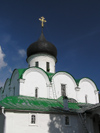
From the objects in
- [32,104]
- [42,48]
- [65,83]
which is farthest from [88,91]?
[32,104]

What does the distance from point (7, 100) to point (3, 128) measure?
6.10 ft

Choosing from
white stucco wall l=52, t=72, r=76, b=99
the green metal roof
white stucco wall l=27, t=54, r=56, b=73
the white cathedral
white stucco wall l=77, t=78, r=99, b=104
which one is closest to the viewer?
the white cathedral

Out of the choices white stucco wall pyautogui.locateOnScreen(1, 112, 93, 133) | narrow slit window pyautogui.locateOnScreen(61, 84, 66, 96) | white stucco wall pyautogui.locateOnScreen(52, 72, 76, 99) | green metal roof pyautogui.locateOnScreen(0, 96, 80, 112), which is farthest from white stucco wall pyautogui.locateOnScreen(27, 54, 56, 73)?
white stucco wall pyautogui.locateOnScreen(1, 112, 93, 133)

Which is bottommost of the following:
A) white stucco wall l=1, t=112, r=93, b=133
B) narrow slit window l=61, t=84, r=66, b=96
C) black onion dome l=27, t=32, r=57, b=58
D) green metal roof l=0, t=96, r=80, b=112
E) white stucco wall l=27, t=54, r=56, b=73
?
white stucco wall l=1, t=112, r=93, b=133

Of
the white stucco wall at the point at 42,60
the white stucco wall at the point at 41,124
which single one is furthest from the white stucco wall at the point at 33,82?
the white stucco wall at the point at 41,124

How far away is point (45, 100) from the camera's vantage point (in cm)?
1318

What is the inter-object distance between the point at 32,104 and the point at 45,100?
1.60m

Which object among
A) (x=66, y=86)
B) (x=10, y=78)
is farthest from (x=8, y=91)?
(x=66, y=86)

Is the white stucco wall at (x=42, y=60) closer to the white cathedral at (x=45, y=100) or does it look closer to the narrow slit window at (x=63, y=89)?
the white cathedral at (x=45, y=100)

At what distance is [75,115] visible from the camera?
39.4 feet

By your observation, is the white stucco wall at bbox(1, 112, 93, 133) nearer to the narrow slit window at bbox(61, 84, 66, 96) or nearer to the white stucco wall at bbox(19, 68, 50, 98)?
the white stucco wall at bbox(19, 68, 50, 98)

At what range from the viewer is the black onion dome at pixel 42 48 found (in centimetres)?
1692

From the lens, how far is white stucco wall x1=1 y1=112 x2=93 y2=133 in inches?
407

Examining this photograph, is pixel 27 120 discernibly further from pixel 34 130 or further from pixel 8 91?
pixel 8 91
